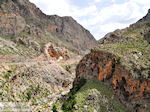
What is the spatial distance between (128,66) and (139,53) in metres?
5.60

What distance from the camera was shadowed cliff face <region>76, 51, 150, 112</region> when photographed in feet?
98.9

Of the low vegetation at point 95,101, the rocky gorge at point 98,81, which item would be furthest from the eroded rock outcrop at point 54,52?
the low vegetation at point 95,101

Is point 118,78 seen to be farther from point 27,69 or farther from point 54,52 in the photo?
point 54,52

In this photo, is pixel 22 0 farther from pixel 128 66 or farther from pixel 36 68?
pixel 128 66

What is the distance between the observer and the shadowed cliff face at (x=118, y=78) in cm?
3014

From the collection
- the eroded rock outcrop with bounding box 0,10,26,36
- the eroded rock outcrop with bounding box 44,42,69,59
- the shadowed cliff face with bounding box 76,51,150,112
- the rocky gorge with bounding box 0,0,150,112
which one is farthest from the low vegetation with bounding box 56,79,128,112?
the eroded rock outcrop with bounding box 0,10,26,36

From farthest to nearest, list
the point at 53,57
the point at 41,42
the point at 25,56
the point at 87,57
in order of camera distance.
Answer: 1. the point at 41,42
2. the point at 53,57
3. the point at 25,56
4. the point at 87,57

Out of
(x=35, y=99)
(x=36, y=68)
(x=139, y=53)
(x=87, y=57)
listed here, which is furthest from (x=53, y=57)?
(x=139, y=53)

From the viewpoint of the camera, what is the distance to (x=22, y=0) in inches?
7087

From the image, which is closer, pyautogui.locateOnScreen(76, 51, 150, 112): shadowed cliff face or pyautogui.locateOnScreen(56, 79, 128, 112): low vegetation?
pyautogui.locateOnScreen(76, 51, 150, 112): shadowed cliff face

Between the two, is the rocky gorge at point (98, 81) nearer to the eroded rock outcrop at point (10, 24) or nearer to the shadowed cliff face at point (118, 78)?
the shadowed cliff face at point (118, 78)

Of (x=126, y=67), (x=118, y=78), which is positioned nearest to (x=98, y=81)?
(x=118, y=78)

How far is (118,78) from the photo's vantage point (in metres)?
34.8

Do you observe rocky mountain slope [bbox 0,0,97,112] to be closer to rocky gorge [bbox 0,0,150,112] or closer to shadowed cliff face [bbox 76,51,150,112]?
rocky gorge [bbox 0,0,150,112]
